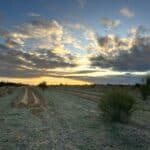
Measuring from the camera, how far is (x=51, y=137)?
16781mm

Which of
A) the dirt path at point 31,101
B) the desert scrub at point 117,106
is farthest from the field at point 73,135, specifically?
the dirt path at point 31,101

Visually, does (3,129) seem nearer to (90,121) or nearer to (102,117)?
(90,121)

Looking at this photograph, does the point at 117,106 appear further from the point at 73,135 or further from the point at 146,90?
the point at 146,90

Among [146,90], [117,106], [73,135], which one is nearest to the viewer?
[73,135]

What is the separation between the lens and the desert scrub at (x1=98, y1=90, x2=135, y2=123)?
76.8 ft

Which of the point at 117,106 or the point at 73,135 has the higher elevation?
the point at 117,106

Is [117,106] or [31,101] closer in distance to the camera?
[117,106]

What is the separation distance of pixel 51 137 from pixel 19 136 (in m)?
1.70

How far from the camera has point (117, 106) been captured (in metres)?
23.6

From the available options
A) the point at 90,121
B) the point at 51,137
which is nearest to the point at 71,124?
the point at 90,121

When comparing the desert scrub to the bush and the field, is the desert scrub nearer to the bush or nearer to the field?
the field

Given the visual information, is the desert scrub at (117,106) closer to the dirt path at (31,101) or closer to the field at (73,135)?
the field at (73,135)

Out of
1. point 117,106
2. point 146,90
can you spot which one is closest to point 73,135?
point 117,106

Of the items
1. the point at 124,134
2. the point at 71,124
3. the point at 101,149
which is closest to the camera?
the point at 101,149
